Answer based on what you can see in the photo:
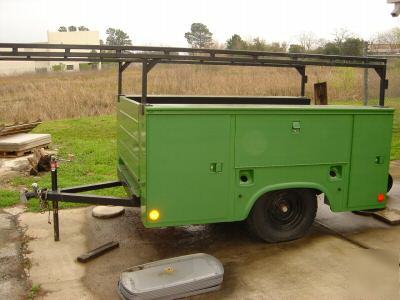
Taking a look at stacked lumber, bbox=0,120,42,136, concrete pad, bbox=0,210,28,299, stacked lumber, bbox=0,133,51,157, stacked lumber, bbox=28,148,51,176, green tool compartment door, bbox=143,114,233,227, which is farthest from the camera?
stacked lumber, bbox=0,120,42,136

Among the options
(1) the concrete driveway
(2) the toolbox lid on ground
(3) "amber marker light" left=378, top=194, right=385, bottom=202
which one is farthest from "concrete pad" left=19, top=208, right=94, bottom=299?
(3) "amber marker light" left=378, top=194, right=385, bottom=202

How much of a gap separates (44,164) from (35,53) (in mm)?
4303

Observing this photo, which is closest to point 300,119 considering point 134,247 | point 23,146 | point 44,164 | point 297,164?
point 297,164

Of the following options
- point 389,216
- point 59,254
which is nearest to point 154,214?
point 59,254

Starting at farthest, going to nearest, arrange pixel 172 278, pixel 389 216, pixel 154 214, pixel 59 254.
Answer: pixel 389 216, pixel 59 254, pixel 154 214, pixel 172 278

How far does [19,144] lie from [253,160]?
653 cm

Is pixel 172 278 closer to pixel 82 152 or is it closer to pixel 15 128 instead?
pixel 82 152

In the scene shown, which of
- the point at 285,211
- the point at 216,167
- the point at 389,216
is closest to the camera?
the point at 216,167

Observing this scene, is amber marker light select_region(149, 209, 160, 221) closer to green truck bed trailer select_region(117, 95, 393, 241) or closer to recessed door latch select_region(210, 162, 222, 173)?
green truck bed trailer select_region(117, 95, 393, 241)

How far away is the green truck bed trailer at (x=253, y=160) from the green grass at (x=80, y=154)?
107 inches

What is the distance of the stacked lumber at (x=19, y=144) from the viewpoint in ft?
31.9

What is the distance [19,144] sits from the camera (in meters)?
9.70

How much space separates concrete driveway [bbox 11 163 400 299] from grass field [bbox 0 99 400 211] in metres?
1.34

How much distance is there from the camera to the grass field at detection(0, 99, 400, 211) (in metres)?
7.76
